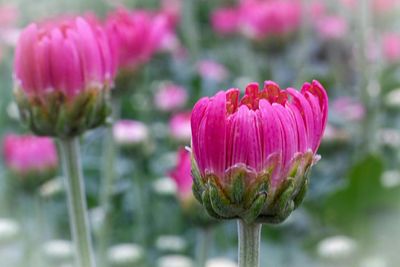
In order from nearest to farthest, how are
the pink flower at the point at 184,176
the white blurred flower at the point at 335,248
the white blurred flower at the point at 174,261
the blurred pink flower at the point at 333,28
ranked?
1. the pink flower at the point at 184,176
2. the white blurred flower at the point at 335,248
3. the white blurred flower at the point at 174,261
4. the blurred pink flower at the point at 333,28

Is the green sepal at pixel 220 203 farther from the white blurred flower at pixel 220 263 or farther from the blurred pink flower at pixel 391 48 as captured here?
the blurred pink flower at pixel 391 48

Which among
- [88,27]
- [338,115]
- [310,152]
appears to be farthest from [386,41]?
[310,152]

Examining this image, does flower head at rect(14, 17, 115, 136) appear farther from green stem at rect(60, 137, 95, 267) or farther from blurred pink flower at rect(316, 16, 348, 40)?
blurred pink flower at rect(316, 16, 348, 40)

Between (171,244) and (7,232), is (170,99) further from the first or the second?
(7,232)

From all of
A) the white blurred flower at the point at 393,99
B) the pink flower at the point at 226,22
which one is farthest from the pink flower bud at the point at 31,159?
the pink flower at the point at 226,22

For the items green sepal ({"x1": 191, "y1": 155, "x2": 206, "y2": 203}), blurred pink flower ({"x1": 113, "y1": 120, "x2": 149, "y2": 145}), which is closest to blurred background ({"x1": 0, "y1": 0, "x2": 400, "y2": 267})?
blurred pink flower ({"x1": 113, "y1": 120, "x2": 149, "y2": 145})

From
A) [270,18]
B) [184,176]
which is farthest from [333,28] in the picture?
[184,176]

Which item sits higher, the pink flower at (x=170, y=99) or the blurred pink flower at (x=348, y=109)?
the pink flower at (x=170, y=99)
